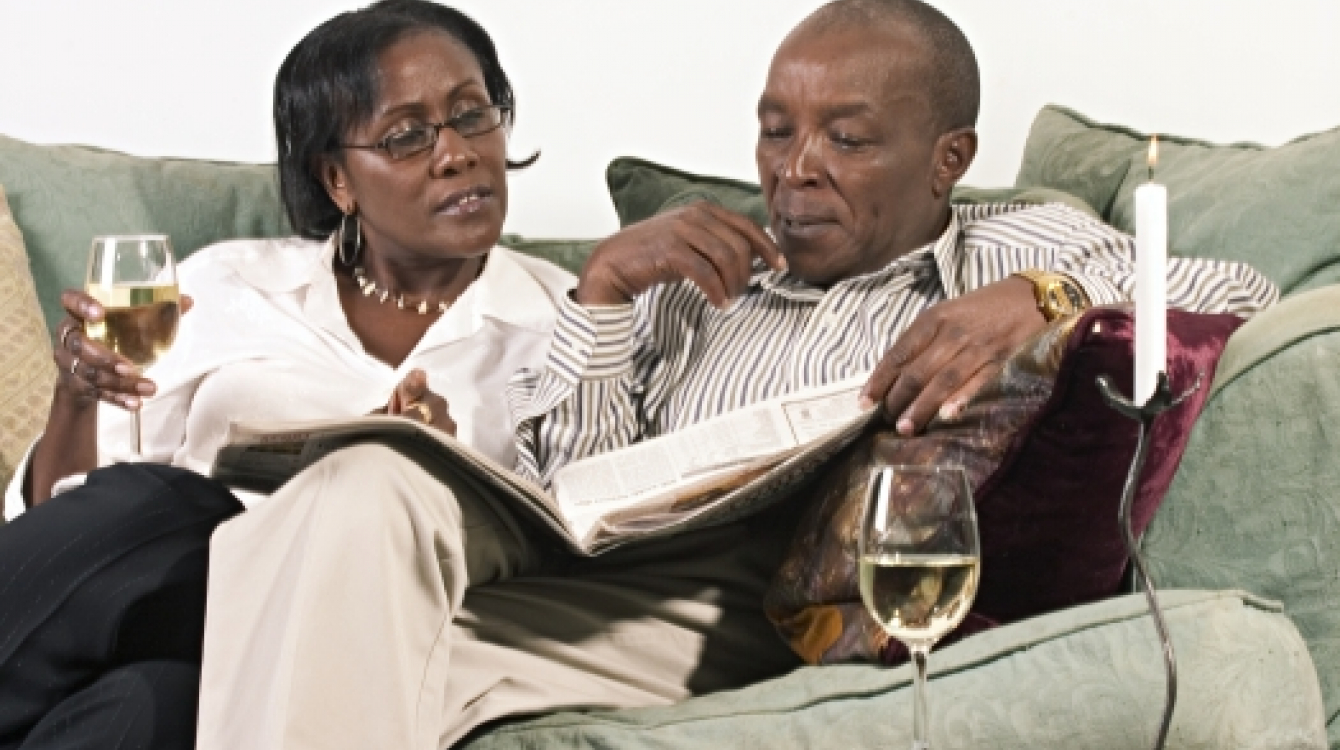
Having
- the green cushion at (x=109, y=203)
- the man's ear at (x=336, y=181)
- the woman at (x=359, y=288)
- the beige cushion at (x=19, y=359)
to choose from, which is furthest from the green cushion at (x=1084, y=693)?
the green cushion at (x=109, y=203)

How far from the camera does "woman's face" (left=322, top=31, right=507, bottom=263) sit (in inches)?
86.9

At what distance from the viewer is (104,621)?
5.26ft

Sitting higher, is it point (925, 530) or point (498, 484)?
point (925, 530)

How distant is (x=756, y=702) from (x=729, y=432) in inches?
14.0

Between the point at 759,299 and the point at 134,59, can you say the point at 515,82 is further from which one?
the point at 759,299

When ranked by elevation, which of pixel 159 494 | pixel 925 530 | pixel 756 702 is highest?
pixel 925 530

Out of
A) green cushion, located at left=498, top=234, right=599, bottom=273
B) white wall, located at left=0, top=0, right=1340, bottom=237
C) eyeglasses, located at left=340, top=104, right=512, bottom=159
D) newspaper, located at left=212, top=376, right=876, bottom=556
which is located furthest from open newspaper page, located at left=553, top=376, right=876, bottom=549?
white wall, located at left=0, top=0, right=1340, bottom=237

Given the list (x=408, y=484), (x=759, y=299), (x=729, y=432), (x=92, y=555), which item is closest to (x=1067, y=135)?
(x=759, y=299)

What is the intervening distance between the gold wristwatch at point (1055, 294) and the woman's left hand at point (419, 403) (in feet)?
2.03

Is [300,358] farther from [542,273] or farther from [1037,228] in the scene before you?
[1037,228]

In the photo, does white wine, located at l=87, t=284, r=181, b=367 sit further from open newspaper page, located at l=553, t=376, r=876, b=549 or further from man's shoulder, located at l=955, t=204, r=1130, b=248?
man's shoulder, located at l=955, t=204, r=1130, b=248

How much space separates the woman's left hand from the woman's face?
25 cm

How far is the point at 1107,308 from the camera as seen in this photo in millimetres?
1523

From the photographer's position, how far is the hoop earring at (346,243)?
236cm
